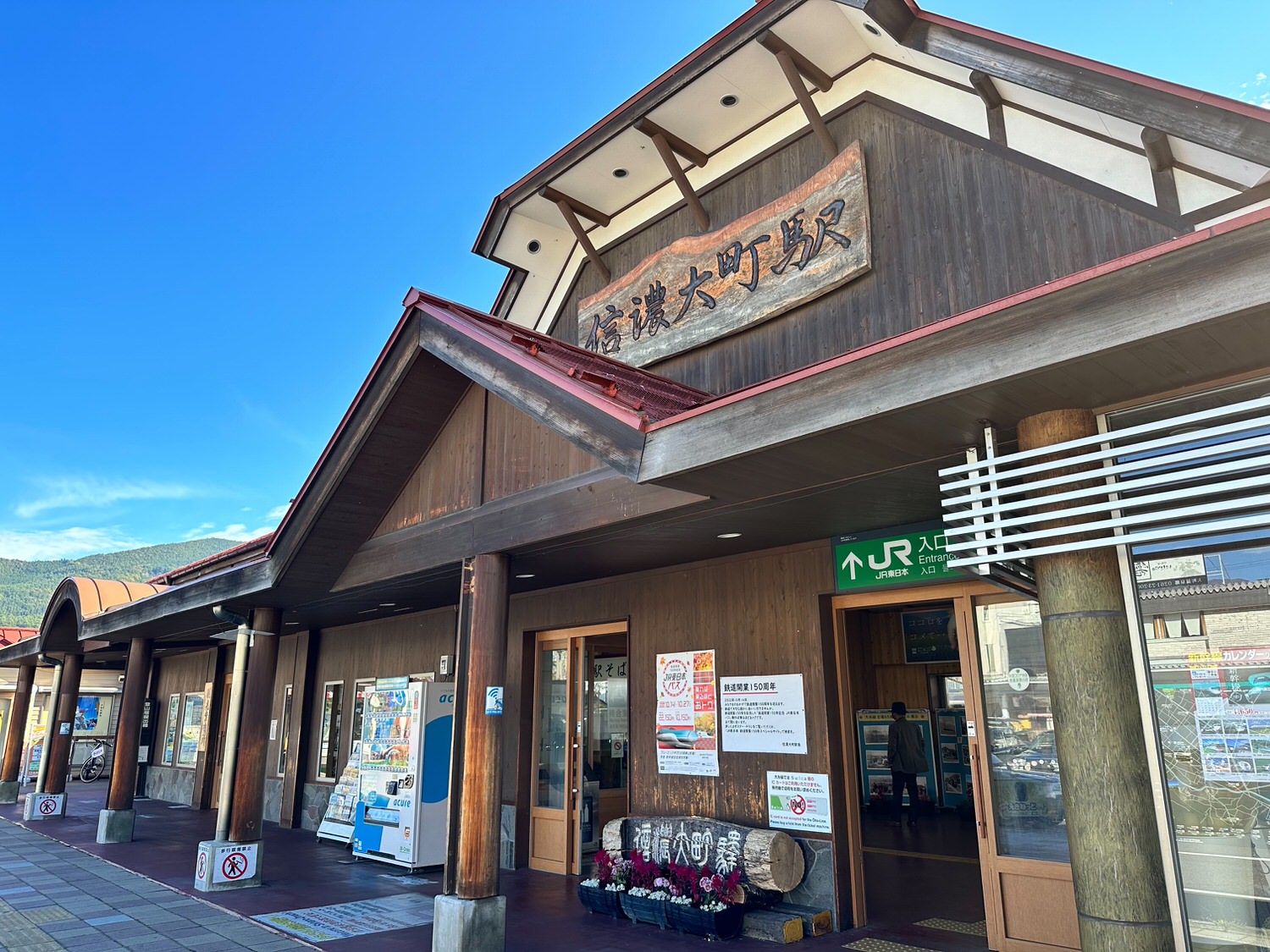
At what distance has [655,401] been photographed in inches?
220

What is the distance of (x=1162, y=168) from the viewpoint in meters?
5.05

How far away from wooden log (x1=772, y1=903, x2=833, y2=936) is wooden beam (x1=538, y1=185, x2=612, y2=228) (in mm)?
6743

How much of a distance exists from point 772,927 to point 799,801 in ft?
3.02

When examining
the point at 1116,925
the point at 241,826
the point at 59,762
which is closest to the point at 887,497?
the point at 1116,925

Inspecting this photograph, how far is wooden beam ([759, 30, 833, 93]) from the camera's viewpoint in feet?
21.7

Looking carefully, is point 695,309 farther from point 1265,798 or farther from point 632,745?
point 1265,798

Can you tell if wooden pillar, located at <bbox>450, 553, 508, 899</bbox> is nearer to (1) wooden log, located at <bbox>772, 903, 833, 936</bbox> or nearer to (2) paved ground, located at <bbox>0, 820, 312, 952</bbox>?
(2) paved ground, located at <bbox>0, 820, 312, 952</bbox>

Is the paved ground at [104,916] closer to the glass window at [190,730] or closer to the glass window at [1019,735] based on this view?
the glass window at [1019,735]

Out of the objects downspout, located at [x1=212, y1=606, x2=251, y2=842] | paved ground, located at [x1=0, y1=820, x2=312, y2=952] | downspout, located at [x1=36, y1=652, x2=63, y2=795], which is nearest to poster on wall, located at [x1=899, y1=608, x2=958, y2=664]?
downspout, located at [x1=212, y1=606, x2=251, y2=842]

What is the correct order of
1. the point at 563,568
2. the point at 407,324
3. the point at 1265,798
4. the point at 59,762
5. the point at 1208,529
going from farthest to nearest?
the point at 59,762, the point at 563,568, the point at 407,324, the point at 1265,798, the point at 1208,529

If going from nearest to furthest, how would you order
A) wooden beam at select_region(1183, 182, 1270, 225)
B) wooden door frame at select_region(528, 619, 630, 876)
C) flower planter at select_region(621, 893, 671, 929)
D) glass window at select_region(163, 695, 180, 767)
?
1. wooden beam at select_region(1183, 182, 1270, 225)
2. flower planter at select_region(621, 893, 671, 929)
3. wooden door frame at select_region(528, 619, 630, 876)
4. glass window at select_region(163, 695, 180, 767)

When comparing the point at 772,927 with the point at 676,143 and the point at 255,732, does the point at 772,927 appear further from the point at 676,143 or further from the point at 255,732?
the point at 676,143

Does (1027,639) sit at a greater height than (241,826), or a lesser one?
greater

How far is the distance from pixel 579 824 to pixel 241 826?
3.43m
